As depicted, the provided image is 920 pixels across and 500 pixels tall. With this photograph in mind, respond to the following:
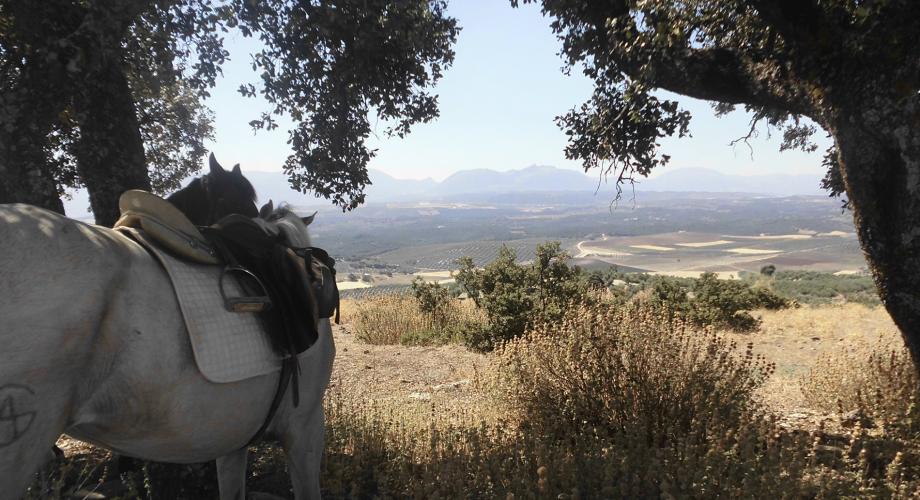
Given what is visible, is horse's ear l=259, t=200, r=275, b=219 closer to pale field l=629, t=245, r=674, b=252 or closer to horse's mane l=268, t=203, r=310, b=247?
horse's mane l=268, t=203, r=310, b=247

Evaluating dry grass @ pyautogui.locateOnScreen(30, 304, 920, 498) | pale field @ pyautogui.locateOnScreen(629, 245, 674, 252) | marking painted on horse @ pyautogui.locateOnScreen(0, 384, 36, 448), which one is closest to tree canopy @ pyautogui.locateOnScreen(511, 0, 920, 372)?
dry grass @ pyautogui.locateOnScreen(30, 304, 920, 498)

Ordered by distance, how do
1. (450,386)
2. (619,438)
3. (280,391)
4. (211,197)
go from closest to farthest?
(280,391)
(211,197)
(619,438)
(450,386)

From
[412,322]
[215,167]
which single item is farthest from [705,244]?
[215,167]

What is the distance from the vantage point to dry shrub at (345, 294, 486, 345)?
32.0ft

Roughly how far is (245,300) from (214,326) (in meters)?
0.22

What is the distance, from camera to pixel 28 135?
3.02m

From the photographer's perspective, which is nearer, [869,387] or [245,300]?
[245,300]

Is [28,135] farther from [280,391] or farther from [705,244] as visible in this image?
[705,244]

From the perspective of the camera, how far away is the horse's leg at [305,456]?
2484mm

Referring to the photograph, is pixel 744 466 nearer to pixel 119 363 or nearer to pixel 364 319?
pixel 119 363

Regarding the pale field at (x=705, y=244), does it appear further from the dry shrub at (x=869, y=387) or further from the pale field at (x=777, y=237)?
the dry shrub at (x=869, y=387)

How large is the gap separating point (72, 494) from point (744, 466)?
4035 millimetres

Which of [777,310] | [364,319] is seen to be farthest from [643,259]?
[364,319]

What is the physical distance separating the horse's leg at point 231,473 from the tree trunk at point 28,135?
234 centimetres
